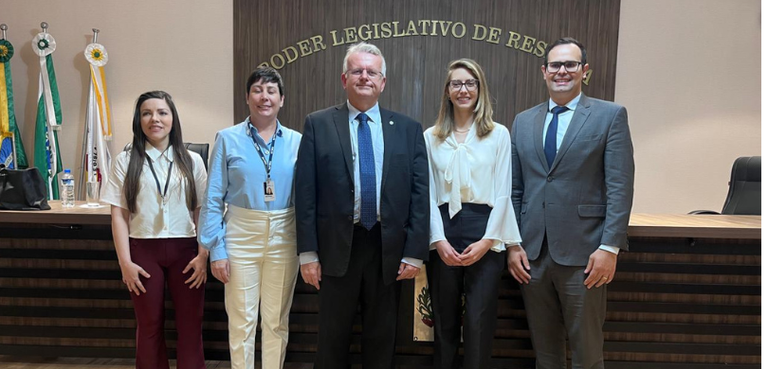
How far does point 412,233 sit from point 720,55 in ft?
14.7

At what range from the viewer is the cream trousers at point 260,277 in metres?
1.91

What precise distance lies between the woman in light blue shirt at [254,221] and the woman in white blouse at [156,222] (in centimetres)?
19

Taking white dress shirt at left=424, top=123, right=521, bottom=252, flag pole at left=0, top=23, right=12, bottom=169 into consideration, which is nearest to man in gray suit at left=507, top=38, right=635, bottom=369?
white dress shirt at left=424, top=123, right=521, bottom=252

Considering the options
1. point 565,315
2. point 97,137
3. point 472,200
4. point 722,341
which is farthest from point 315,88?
point 722,341

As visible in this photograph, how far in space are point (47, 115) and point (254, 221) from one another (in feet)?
12.8

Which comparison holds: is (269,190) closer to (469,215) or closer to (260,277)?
(260,277)

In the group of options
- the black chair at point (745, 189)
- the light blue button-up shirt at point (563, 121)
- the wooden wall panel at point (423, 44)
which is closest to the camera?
the light blue button-up shirt at point (563, 121)

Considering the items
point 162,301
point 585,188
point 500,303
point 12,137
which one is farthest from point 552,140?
point 12,137

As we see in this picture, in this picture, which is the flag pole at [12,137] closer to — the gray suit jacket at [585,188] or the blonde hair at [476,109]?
the blonde hair at [476,109]

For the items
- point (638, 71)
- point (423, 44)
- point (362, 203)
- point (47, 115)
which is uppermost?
point (423, 44)

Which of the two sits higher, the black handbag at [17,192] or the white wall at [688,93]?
the white wall at [688,93]

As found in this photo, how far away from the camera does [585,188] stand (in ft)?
6.18

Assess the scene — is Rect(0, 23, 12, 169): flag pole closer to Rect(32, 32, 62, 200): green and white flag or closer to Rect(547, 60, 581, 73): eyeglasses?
Rect(32, 32, 62, 200): green and white flag

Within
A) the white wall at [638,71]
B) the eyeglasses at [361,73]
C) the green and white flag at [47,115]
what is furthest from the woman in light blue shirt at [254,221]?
Result: the green and white flag at [47,115]
